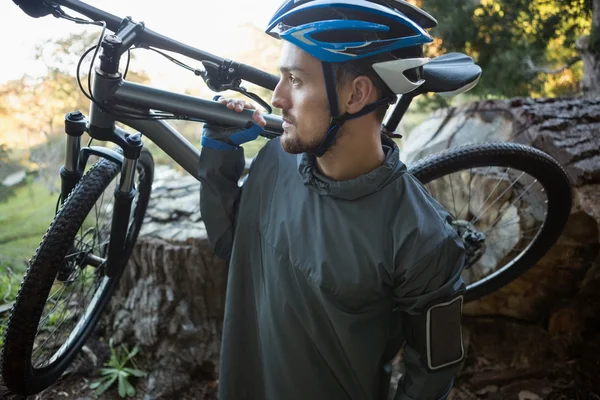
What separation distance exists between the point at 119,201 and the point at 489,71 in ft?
10.4

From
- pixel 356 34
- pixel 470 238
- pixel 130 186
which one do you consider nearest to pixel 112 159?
pixel 130 186

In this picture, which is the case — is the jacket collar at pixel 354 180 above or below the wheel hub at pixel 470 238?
above

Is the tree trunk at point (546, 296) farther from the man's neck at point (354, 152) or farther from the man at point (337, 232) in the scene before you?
the man's neck at point (354, 152)

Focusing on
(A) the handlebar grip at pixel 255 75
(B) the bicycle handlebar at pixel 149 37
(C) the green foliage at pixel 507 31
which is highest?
(C) the green foliage at pixel 507 31

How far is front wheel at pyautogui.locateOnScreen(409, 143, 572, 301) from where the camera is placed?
6.94 feet

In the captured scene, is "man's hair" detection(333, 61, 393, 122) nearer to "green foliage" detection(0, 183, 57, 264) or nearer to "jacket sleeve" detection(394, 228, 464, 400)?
"jacket sleeve" detection(394, 228, 464, 400)

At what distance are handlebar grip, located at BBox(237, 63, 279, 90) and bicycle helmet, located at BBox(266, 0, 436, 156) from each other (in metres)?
0.39

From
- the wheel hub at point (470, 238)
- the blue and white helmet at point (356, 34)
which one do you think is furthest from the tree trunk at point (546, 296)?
the blue and white helmet at point (356, 34)

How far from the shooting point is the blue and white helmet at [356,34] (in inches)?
46.3

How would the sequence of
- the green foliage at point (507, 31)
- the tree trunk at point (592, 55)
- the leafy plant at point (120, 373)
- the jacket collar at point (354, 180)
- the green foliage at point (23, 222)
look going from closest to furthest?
the jacket collar at point (354, 180) < the leafy plant at point (120, 373) < the green foliage at point (23, 222) < the tree trunk at point (592, 55) < the green foliage at point (507, 31)

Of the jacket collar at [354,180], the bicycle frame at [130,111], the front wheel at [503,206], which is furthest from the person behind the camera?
the front wheel at [503,206]

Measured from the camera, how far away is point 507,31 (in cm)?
369

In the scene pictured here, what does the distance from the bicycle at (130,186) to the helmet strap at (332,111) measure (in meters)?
0.26

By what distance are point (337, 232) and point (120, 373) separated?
5.19 ft
